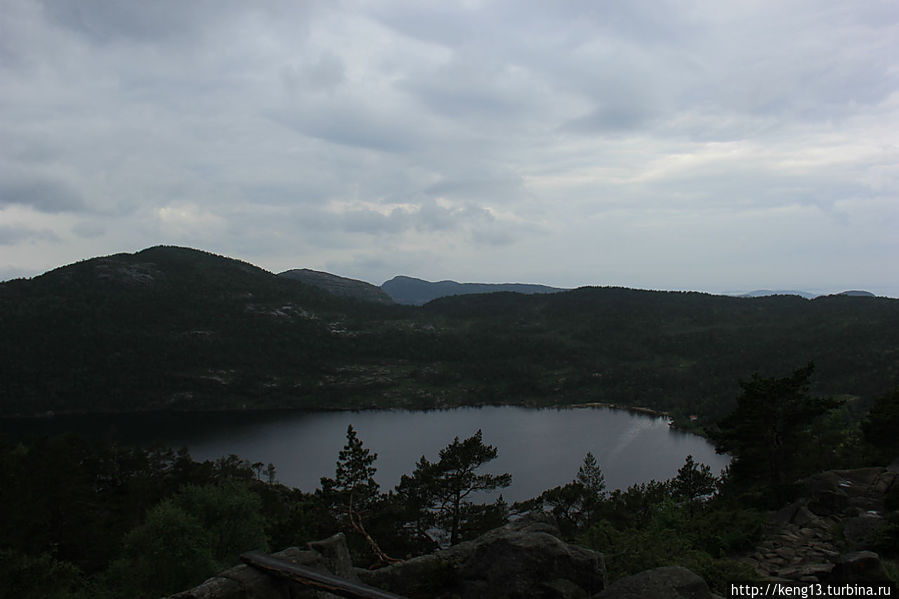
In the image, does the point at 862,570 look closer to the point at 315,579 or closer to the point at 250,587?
the point at 315,579

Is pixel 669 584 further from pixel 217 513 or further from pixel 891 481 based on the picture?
pixel 217 513

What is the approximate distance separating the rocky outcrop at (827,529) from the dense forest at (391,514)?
97 centimetres

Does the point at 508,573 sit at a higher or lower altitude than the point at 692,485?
higher

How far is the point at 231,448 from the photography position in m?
127

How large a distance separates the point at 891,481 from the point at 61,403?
235 m

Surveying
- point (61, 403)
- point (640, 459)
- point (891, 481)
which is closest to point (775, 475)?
point (891, 481)

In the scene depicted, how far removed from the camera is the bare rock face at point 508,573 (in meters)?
11.4

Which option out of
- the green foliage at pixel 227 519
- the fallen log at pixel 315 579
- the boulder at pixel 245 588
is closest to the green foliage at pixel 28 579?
the green foliage at pixel 227 519

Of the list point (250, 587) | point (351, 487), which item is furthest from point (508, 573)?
point (351, 487)

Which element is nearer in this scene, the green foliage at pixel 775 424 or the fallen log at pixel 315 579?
the fallen log at pixel 315 579

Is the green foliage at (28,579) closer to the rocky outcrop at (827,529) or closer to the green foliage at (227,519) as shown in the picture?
the green foliage at (227,519)

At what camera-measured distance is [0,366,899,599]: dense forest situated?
18984 mm

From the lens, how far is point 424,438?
132 m

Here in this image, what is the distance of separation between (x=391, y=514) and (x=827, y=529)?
1027 inches
